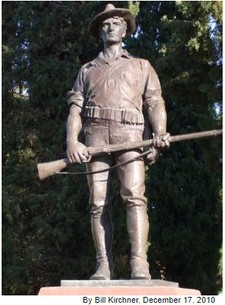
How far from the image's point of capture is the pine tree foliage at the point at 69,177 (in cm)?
1367

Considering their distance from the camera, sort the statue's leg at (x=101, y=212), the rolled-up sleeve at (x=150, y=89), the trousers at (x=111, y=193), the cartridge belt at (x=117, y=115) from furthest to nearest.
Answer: the rolled-up sleeve at (x=150, y=89) < the cartridge belt at (x=117, y=115) < the statue's leg at (x=101, y=212) < the trousers at (x=111, y=193)

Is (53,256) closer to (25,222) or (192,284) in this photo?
(25,222)

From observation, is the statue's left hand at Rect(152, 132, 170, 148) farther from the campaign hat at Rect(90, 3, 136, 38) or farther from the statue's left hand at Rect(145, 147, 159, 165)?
the campaign hat at Rect(90, 3, 136, 38)

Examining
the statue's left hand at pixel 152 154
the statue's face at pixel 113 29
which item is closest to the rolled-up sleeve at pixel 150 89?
the statue's face at pixel 113 29

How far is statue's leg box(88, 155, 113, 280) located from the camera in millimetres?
7160

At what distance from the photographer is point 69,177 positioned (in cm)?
1454

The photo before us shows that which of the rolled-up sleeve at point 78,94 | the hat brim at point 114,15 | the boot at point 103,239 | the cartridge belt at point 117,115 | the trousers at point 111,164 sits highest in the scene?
the hat brim at point 114,15

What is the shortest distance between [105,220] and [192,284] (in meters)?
6.69

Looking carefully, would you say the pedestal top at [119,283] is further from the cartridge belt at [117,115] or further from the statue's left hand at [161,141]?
the cartridge belt at [117,115]

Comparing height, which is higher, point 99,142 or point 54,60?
point 54,60

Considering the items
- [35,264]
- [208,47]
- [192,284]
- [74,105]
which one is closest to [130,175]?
[74,105]

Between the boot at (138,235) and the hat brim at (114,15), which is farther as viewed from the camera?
the hat brim at (114,15)

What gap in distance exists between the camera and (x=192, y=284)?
1352 centimetres

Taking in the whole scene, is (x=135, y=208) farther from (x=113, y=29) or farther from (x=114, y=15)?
(x=114, y=15)
